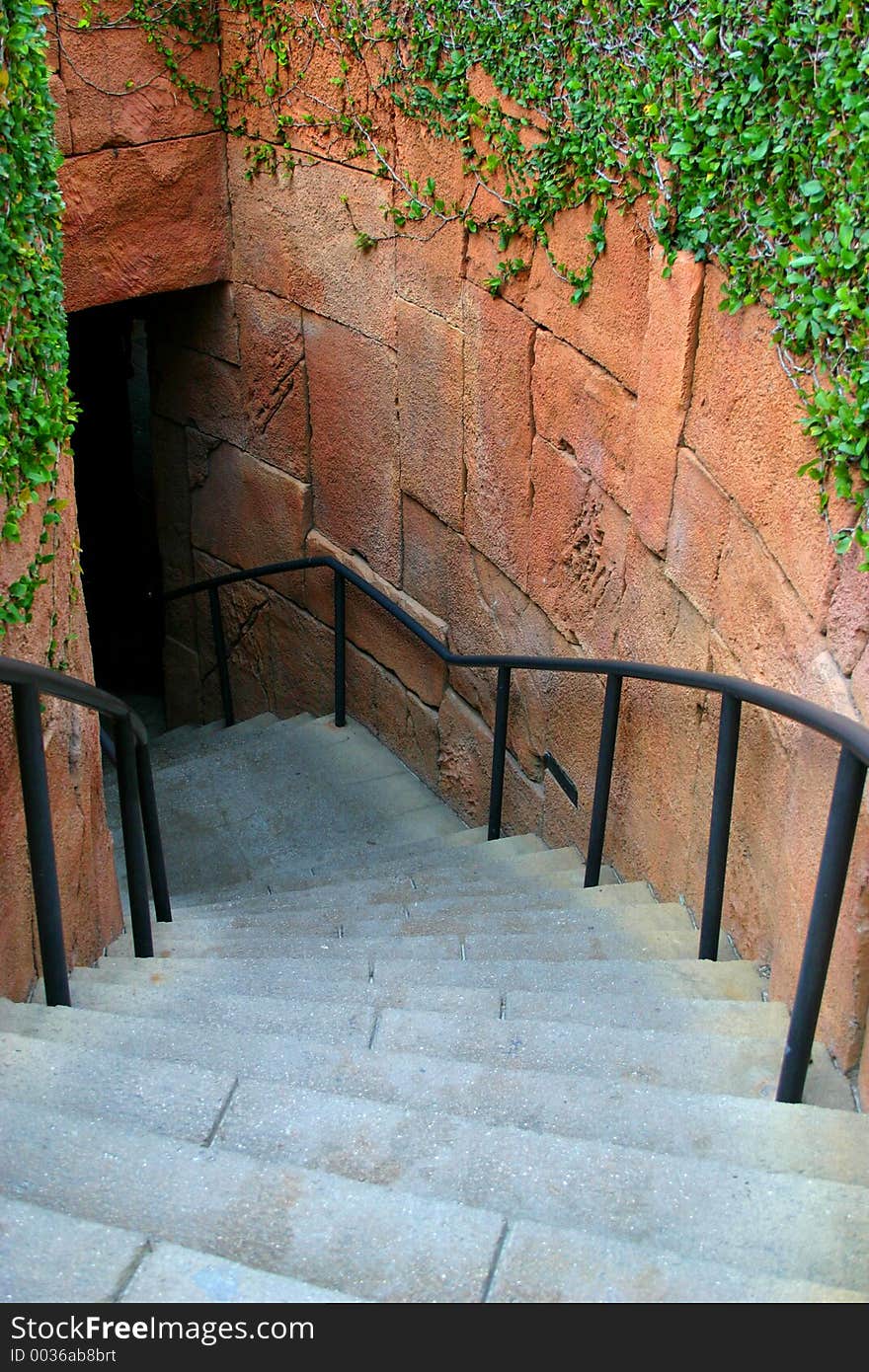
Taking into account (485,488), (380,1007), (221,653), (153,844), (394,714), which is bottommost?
(221,653)

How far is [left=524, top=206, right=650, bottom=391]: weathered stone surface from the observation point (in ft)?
10.9

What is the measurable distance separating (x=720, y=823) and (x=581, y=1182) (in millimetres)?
1055

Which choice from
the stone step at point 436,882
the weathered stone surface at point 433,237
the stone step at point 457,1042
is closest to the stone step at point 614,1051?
the stone step at point 457,1042

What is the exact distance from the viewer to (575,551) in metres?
3.92

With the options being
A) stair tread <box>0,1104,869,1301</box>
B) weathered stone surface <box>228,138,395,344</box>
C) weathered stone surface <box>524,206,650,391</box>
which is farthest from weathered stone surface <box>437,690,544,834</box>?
stair tread <box>0,1104,869,1301</box>

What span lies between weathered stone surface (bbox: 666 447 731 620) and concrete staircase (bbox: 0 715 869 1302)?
825 mm

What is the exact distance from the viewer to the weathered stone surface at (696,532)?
297 centimetres

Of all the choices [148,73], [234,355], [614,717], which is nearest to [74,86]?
[148,73]

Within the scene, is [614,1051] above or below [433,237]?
below

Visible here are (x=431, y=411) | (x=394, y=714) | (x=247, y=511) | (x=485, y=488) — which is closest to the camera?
(x=485, y=488)

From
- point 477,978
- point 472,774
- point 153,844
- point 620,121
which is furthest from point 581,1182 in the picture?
point 472,774

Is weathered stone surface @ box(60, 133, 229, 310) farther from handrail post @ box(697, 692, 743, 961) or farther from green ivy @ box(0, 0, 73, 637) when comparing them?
handrail post @ box(697, 692, 743, 961)

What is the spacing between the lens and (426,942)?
3102 mm

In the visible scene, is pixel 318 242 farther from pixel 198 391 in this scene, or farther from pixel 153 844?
pixel 153 844
